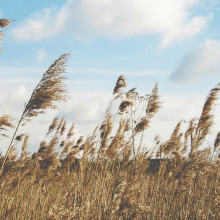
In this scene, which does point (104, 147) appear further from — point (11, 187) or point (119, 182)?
point (119, 182)

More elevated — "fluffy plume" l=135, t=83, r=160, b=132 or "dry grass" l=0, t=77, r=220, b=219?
"fluffy plume" l=135, t=83, r=160, b=132

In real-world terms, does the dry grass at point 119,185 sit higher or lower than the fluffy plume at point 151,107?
lower

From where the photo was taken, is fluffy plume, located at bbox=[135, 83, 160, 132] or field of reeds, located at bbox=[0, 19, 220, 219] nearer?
field of reeds, located at bbox=[0, 19, 220, 219]

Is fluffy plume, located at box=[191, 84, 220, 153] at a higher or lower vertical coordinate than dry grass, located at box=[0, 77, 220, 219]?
higher

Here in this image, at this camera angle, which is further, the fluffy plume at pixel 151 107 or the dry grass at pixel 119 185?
the fluffy plume at pixel 151 107

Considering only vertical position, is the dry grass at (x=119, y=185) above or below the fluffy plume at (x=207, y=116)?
below

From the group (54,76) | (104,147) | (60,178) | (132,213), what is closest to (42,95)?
(54,76)

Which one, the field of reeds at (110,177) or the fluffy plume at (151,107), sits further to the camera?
the fluffy plume at (151,107)

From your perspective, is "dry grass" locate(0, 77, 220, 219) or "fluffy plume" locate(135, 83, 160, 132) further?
"fluffy plume" locate(135, 83, 160, 132)

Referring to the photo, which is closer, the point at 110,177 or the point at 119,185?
the point at 119,185

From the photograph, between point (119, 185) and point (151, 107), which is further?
point (151, 107)

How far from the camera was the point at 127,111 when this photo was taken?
16.6 feet

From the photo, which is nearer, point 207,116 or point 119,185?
point 119,185

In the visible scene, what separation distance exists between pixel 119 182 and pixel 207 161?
4.69 feet
